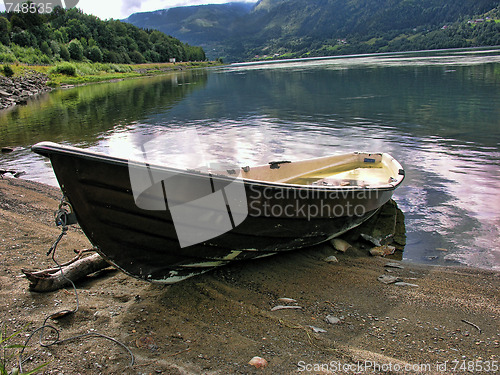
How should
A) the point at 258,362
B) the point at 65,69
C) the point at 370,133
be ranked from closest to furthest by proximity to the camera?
1. the point at 258,362
2. the point at 370,133
3. the point at 65,69

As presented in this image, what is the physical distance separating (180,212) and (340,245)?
3371 mm

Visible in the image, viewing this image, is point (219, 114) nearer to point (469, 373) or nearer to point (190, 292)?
point (190, 292)

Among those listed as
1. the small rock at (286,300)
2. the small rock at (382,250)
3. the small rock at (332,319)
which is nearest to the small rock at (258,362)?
the small rock at (332,319)

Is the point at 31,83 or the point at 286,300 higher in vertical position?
the point at 31,83

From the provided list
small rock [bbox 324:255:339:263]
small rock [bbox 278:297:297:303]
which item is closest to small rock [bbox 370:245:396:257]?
small rock [bbox 324:255:339:263]

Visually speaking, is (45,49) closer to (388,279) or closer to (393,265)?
(393,265)

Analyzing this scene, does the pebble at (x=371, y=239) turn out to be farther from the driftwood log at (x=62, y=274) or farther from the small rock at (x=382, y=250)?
the driftwood log at (x=62, y=274)

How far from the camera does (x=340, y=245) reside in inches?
265

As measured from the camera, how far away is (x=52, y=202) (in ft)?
29.0

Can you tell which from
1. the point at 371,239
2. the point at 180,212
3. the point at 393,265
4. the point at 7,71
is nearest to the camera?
the point at 180,212

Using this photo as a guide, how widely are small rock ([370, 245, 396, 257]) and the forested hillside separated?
2758 inches

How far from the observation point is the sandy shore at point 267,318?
352 cm

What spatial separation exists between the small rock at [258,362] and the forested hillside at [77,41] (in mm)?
71320

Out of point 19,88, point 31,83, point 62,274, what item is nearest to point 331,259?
point 62,274
